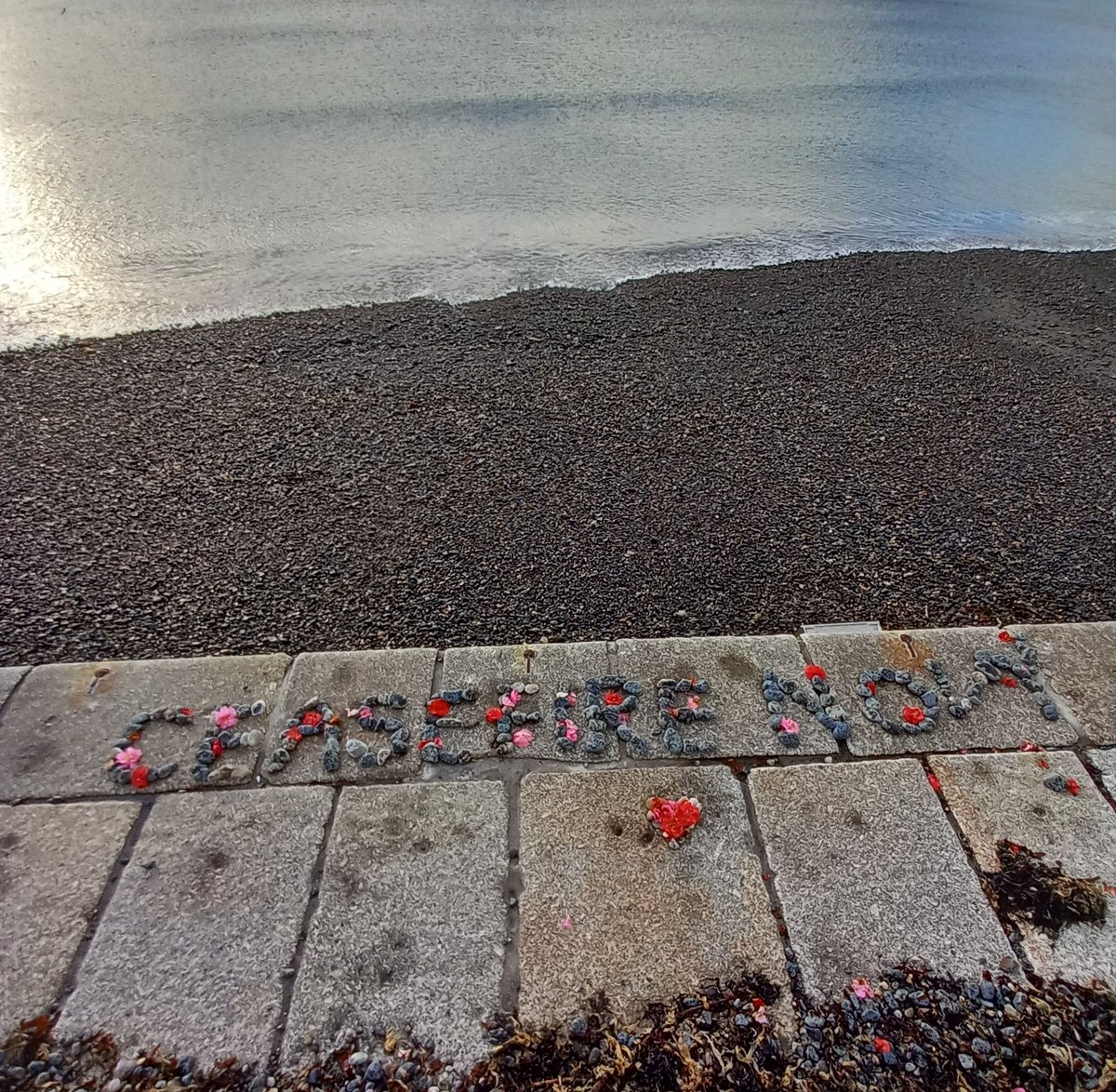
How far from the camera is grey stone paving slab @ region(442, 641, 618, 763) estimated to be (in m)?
2.33

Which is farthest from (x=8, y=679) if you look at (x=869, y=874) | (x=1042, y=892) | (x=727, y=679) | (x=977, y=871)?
(x=1042, y=892)

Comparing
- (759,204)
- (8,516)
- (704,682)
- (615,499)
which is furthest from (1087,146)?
(8,516)

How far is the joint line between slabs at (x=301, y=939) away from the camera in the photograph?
5.63 feet

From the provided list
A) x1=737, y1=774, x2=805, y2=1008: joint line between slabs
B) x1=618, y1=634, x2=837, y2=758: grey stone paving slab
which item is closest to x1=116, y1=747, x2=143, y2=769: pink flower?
x1=618, y1=634, x2=837, y2=758: grey stone paving slab

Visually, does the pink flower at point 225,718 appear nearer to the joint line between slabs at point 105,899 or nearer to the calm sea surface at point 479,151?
the joint line between slabs at point 105,899

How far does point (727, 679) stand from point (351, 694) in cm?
120

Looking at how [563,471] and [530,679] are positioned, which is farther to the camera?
[563,471]

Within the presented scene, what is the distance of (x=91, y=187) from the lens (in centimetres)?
625

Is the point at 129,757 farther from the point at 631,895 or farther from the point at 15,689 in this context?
the point at 631,895

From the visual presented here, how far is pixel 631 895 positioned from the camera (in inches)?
77.5

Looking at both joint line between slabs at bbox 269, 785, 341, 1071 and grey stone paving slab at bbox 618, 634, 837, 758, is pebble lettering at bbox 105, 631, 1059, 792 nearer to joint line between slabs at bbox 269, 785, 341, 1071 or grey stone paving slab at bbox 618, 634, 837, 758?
grey stone paving slab at bbox 618, 634, 837, 758

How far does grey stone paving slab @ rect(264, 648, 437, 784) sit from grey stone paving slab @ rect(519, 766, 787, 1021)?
0.44m

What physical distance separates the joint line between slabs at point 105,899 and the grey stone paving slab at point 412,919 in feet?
1.72

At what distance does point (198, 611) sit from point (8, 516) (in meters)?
1.12
